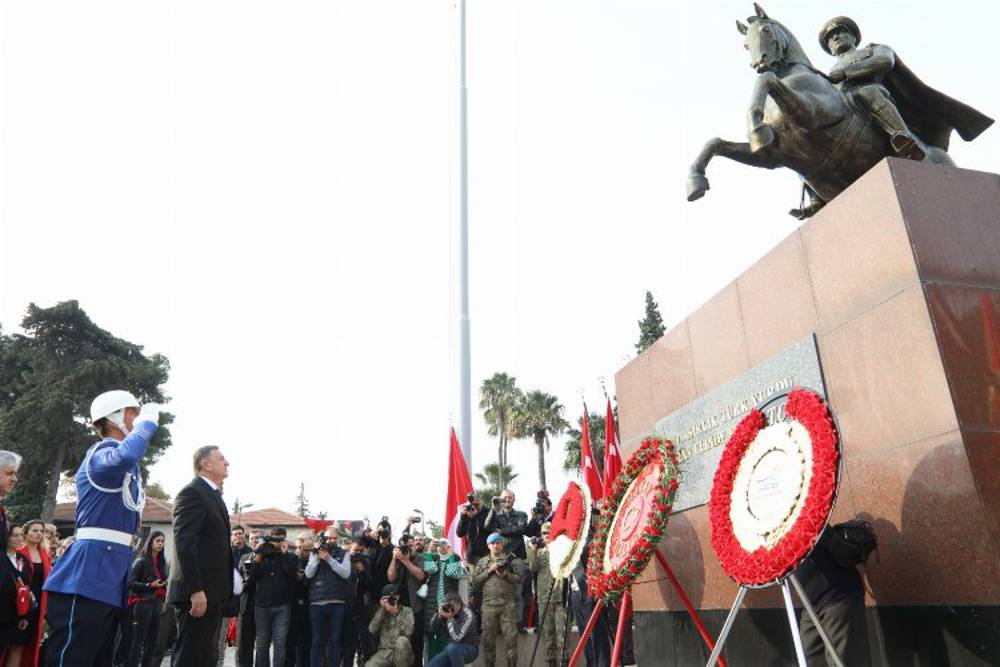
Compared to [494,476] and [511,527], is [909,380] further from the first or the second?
[494,476]

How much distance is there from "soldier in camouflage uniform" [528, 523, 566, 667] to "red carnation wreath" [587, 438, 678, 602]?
3.33 meters

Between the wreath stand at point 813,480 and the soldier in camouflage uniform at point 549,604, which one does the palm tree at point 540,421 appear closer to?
the soldier in camouflage uniform at point 549,604

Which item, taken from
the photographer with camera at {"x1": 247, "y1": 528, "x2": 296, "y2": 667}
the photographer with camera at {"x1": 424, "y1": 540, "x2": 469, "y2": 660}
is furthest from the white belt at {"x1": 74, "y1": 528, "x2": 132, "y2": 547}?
the photographer with camera at {"x1": 424, "y1": 540, "x2": 469, "y2": 660}

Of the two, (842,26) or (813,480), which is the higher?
(842,26)

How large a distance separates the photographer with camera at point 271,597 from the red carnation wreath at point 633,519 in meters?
4.42

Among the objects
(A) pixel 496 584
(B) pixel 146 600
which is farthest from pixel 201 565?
(A) pixel 496 584

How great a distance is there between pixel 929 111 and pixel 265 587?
8.80m

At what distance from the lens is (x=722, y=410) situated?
6445 millimetres

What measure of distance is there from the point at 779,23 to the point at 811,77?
892mm

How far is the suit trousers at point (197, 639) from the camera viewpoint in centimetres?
491

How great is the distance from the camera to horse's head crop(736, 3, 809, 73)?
6914mm

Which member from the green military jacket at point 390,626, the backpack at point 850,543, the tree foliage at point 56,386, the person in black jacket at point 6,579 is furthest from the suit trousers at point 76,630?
the tree foliage at point 56,386

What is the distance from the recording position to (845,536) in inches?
170

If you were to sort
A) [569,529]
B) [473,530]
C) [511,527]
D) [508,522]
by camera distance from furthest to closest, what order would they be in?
1. [473,530]
2. [508,522]
3. [511,527]
4. [569,529]
